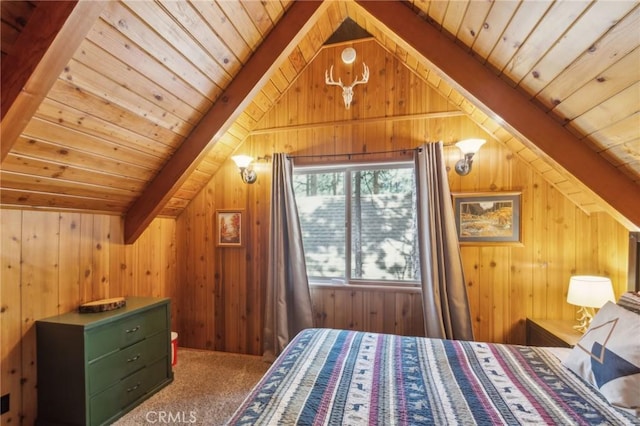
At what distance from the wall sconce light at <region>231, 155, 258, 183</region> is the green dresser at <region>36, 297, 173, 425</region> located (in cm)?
154

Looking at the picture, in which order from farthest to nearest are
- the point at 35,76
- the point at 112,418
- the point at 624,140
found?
the point at 112,418
the point at 624,140
the point at 35,76

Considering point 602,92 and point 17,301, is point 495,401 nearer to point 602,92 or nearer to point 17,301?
point 602,92

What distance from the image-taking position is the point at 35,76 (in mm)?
1202

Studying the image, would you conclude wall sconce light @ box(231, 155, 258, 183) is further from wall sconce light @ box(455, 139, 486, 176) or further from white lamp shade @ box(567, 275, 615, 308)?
white lamp shade @ box(567, 275, 615, 308)

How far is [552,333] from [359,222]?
1751 mm

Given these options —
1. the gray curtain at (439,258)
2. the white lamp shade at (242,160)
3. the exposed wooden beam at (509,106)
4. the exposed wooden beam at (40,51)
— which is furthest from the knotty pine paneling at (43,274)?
the gray curtain at (439,258)

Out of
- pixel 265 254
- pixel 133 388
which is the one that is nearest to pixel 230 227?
pixel 265 254

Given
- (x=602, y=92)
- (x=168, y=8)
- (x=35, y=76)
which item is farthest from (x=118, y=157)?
(x=602, y=92)

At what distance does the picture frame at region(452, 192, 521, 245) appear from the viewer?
2.59 metres

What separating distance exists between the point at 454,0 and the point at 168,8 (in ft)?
4.93

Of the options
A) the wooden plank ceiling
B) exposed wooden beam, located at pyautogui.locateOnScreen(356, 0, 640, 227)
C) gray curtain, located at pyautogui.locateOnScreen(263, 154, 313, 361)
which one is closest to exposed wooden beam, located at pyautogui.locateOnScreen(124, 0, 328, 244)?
the wooden plank ceiling

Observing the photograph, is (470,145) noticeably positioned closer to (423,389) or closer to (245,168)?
(423,389)

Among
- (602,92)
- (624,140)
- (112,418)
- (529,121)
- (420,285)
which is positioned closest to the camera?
(602,92)

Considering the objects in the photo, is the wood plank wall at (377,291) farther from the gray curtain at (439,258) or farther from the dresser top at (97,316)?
the dresser top at (97,316)
